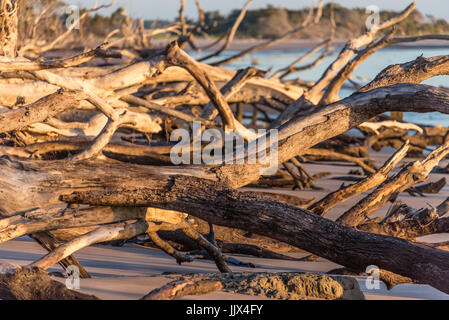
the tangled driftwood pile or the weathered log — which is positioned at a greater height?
the tangled driftwood pile

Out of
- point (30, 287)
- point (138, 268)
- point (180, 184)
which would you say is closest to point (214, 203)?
point (180, 184)

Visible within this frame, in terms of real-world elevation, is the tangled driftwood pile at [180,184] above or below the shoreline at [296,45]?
below

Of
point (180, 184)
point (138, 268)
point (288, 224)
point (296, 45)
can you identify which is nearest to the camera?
point (288, 224)

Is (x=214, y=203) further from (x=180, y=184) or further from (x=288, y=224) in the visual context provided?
(x=288, y=224)

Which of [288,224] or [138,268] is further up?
[288,224]

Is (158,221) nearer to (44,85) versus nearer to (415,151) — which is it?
(44,85)

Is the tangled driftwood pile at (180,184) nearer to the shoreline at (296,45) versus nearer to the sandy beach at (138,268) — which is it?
the sandy beach at (138,268)

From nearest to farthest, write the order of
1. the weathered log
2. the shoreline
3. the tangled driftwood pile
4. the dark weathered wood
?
the weathered log < the dark weathered wood < the tangled driftwood pile < the shoreline

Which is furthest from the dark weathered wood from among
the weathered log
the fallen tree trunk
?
the weathered log

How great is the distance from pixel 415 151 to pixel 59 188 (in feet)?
21.9

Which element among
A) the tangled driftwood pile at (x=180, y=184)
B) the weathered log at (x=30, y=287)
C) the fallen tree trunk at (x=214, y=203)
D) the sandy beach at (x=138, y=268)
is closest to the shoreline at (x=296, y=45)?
the tangled driftwood pile at (x=180, y=184)

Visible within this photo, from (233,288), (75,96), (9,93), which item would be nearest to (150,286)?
(233,288)

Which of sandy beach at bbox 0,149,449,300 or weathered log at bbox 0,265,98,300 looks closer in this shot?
weathered log at bbox 0,265,98,300

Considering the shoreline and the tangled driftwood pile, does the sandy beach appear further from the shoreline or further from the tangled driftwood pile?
the shoreline
